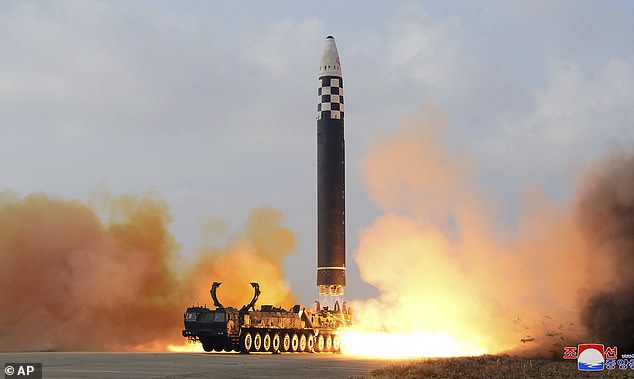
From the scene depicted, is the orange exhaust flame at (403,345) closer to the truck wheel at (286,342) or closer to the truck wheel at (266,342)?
the truck wheel at (286,342)

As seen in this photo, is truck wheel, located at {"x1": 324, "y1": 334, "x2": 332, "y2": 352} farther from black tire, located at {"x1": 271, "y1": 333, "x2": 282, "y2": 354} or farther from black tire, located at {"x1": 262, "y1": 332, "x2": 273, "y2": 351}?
black tire, located at {"x1": 262, "y1": 332, "x2": 273, "y2": 351}

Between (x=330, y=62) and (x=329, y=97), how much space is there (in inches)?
82.9

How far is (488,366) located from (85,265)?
31931mm

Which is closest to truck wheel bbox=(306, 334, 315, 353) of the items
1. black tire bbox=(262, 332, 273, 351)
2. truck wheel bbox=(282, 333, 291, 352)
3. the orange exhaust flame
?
truck wheel bbox=(282, 333, 291, 352)

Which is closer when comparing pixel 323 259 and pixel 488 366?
pixel 488 366

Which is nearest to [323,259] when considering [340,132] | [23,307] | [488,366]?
[340,132]

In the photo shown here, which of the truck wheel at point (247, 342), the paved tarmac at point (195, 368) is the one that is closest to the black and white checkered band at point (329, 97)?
the truck wheel at point (247, 342)

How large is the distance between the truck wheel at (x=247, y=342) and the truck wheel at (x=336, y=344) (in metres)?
7.46

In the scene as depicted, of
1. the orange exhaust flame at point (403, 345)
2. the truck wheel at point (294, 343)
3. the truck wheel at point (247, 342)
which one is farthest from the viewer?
the truck wheel at point (294, 343)

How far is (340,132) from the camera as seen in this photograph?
56.6 metres

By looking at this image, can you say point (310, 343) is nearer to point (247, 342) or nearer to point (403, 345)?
point (403, 345)

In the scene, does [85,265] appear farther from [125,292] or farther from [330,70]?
[330,70]

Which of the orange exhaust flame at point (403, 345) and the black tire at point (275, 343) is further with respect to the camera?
the black tire at point (275, 343)

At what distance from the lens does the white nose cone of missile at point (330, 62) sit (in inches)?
2217
